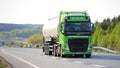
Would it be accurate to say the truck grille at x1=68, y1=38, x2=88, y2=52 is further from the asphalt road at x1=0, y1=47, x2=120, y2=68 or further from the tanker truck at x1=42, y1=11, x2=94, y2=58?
the asphalt road at x1=0, y1=47, x2=120, y2=68

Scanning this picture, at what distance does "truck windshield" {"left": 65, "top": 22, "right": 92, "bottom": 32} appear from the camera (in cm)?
4497

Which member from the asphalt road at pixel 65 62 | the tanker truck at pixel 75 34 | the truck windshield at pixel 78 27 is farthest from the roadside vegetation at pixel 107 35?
the asphalt road at pixel 65 62

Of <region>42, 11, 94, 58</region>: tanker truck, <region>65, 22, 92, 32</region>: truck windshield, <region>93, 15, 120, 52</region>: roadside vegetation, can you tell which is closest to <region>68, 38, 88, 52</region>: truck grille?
<region>42, 11, 94, 58</region>: tanker truck

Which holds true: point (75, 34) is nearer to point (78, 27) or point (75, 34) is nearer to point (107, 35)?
point (78, 27)

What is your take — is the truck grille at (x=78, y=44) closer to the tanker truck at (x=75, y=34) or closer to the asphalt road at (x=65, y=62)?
the tanker truck at (x=75, y=34)

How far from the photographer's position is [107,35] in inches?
3418

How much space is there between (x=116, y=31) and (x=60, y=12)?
36.3 meters

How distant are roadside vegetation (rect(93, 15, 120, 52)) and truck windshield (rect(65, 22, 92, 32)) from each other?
2371 centimetres

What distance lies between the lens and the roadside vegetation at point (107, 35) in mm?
79287

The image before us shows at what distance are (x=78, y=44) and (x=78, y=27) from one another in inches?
48.1

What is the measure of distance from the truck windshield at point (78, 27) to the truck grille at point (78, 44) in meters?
0.68

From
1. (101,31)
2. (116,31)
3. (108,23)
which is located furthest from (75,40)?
(108,23)

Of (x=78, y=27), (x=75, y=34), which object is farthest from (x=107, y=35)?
(x=75, y=34)

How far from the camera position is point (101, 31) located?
91.9m
